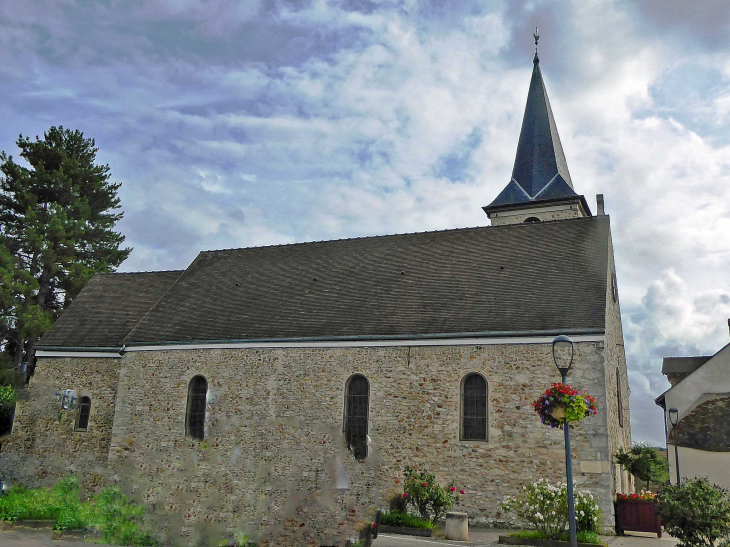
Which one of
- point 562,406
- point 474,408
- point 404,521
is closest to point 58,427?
point 404,521

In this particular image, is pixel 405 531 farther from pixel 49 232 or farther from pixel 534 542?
pixel 49 232

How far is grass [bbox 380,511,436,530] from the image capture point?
14.5 metres

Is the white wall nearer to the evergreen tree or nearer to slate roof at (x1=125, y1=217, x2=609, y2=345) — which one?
slate roof at (x1=125, y1=217, x2=609, y2=345)

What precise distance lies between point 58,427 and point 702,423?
2327 cm

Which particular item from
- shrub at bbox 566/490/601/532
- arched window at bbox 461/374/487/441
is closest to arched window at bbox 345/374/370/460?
arched window at bbox 461/374/487/441

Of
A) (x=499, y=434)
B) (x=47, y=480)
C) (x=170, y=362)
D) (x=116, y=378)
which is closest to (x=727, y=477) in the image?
(x=499, y=434)

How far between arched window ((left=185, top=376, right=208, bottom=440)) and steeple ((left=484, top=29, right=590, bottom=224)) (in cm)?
1608

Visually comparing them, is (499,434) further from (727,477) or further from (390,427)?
(727,477)

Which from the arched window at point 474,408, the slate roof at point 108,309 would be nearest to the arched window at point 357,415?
the arched window at point 474,408

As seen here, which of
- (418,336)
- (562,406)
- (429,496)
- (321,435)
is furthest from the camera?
(321,435)

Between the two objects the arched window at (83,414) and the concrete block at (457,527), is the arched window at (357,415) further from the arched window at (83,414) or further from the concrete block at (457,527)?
the arched window at (83,414)

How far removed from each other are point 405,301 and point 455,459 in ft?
17.1

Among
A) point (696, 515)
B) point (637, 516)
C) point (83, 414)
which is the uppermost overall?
point (83, 414)

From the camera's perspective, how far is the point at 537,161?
28.9m
